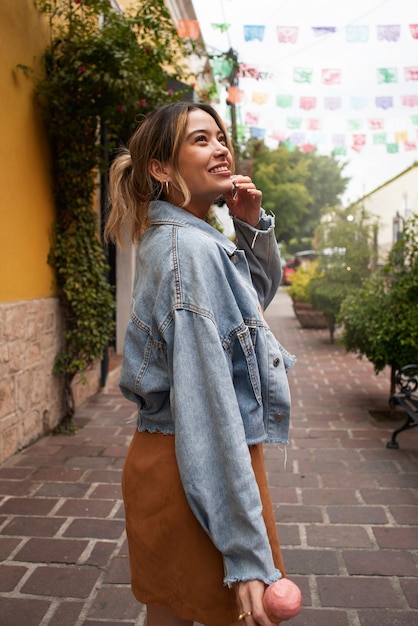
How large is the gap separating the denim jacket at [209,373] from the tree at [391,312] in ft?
12.8

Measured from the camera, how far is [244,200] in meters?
1.79

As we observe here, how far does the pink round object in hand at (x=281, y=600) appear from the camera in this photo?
47.2 inches

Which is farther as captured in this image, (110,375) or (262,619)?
(110,375)

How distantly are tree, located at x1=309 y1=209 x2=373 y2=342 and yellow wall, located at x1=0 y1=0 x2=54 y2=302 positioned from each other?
6.14 metres

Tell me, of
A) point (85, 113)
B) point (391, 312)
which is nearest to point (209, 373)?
point (85, 113)

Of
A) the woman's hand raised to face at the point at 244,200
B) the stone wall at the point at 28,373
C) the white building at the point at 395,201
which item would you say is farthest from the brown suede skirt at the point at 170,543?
the white building at the point at 395,201

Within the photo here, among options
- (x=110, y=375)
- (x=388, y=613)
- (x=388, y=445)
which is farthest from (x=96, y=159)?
(x=388, y=613)

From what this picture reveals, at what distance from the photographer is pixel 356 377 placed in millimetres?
7688

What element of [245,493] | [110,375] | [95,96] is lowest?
[110,375]

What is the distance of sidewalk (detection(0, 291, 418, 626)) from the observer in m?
2.54

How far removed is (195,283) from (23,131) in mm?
3739

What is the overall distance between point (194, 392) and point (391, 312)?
4.42m

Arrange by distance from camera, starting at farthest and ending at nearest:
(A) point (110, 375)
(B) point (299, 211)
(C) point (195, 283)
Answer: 1. (B) point (299, 211)
2. (A) point (110, 375)
3. (C) point (195, 283)

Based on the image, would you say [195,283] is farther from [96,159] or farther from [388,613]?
[96,159]
